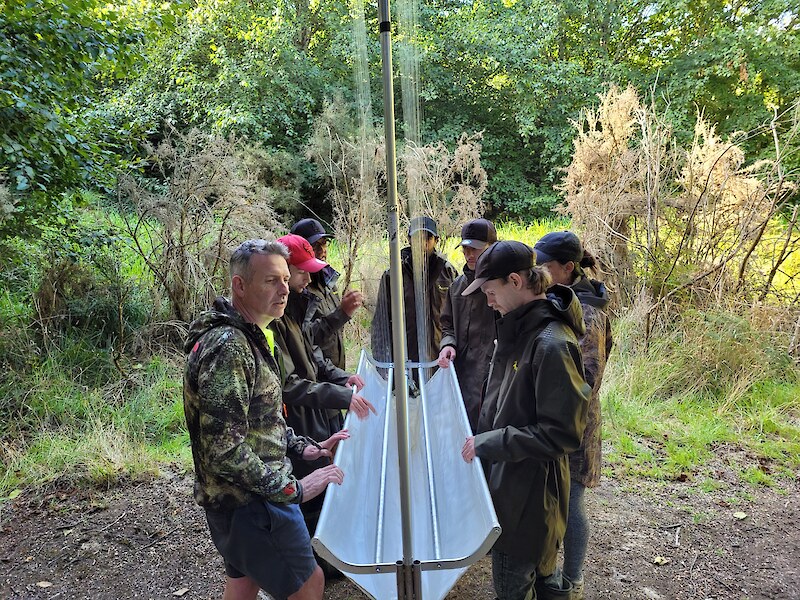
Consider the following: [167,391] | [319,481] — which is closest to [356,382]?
[319,481]

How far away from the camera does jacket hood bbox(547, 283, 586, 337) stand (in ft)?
5.83

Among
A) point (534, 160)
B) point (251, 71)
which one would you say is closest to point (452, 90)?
point (251, 71)

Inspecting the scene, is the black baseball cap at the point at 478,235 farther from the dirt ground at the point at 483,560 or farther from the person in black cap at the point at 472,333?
the dirt ground at the point at 483,560

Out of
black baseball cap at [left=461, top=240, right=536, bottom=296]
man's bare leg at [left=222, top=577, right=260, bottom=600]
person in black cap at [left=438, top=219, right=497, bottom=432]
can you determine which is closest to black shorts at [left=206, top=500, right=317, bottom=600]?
man's bare leg at [left=222, top=577, right=260, bottom=600]

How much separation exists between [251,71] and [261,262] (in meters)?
9.24

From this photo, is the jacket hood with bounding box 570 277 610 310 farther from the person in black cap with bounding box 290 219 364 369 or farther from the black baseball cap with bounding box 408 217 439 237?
the person in black cap with bounding box 290 219 364 369

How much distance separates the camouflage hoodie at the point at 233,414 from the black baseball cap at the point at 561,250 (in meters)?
1.09

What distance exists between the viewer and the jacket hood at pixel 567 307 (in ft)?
5.83

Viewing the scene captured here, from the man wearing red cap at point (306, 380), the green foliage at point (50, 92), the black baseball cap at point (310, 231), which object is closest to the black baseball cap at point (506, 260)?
the man wearing red cap at point (306, 380)

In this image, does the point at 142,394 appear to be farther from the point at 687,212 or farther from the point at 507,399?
the point at 687,212

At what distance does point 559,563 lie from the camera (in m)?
2.84

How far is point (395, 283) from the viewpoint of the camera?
161 centimetres

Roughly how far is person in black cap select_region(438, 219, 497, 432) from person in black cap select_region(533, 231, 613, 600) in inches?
31.7

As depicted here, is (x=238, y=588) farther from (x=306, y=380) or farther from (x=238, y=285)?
(x=238, y=285)
